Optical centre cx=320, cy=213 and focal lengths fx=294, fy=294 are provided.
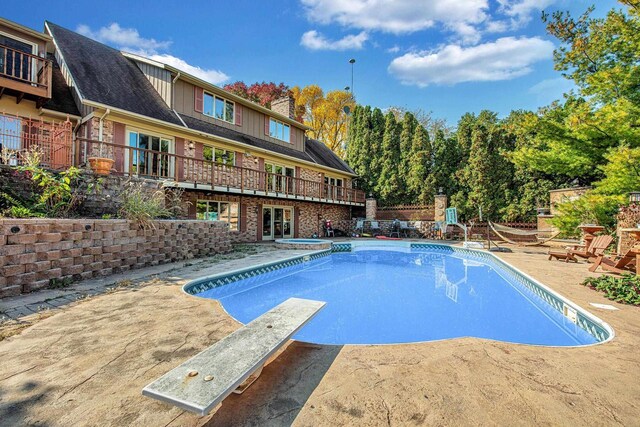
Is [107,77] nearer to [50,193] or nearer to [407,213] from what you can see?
[50,193]

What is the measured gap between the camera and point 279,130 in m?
17.9

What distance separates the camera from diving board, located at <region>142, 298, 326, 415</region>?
1.63 meters

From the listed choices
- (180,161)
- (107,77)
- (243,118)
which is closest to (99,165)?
(180,161)

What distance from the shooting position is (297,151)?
18.8 metres

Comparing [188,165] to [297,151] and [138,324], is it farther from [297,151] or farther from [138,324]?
[138,324]

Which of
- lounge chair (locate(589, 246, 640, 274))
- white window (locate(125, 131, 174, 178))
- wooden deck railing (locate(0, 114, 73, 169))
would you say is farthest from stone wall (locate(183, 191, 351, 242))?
lounge chair (locate(589, 246, 640, 274))

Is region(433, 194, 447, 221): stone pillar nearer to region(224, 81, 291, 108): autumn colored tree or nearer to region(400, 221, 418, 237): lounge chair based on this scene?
region(400, 221, 418, 237): lounge chair

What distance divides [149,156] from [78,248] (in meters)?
6.27

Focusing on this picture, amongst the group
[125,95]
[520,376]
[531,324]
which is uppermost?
[125,95]

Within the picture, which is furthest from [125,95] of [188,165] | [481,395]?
[481,395]

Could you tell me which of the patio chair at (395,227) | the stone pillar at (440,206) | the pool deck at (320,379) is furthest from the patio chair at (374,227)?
the pool deck at (320,379)

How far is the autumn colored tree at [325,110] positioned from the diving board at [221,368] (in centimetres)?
2706

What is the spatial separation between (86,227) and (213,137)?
768cm

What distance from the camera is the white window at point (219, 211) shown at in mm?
12893
